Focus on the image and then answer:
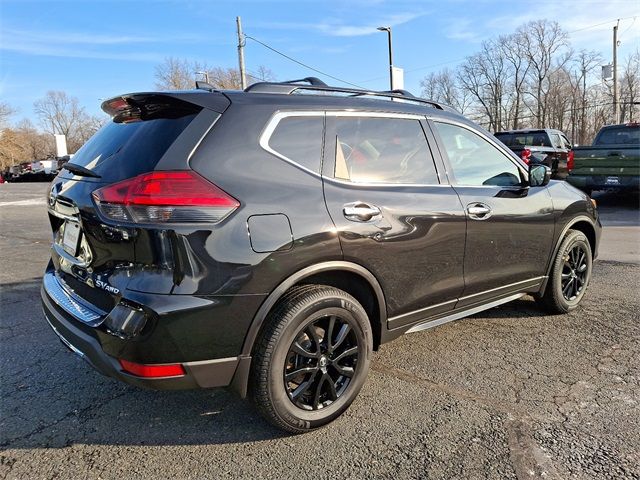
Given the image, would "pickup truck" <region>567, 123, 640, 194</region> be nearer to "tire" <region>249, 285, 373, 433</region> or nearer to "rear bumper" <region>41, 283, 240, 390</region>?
"tire" <region>249, 285, 373, 433</region>

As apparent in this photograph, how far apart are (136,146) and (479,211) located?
229 cm

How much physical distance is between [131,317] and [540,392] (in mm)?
2481

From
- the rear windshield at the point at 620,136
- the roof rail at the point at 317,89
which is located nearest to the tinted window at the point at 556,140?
the rear windshield at the point at 620,136

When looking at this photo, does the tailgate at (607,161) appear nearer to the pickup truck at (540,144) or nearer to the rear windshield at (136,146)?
the pickup truck at (540,144)

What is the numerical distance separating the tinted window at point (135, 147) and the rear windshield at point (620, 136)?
43.7 ft

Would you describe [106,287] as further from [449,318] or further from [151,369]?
[449,318]

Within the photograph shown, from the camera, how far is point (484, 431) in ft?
8.64

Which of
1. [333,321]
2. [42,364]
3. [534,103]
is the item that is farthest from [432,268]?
[534,103]

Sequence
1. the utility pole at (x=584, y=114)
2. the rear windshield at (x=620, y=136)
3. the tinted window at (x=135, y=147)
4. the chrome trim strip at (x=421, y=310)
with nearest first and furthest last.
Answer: the tinted window at (x=135, y=147) → the chrome trim strip at (x=421, y=310) → the rear windshield at (x=620, y=136) → the utility pole at (x=584, y=114)

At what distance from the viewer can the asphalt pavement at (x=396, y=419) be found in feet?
7.76

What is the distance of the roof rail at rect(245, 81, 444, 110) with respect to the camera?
9.03ft

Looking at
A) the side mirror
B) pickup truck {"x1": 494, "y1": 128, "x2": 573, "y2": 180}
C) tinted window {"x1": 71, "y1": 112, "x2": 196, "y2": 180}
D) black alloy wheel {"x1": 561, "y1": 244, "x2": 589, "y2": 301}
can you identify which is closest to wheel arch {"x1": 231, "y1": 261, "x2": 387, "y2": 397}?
tinted window {"x1": 71, "y1": 112, "x2": 196, "y2": 180}

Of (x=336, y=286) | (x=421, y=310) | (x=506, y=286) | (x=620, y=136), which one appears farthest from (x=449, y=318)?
(x=620, y=136)

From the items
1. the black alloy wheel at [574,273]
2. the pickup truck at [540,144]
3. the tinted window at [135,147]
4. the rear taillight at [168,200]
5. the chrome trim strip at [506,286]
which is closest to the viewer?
the rear taillight at [168,200]
